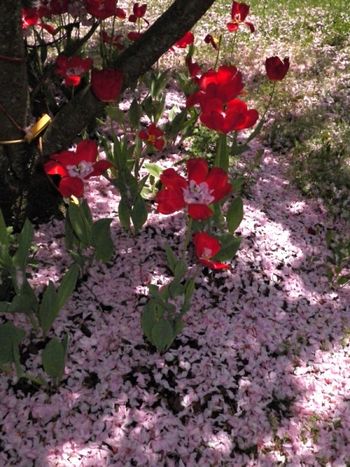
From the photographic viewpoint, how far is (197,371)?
327 cm

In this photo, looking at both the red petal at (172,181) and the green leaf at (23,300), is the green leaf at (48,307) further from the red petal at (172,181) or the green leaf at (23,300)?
the red petal at (172,181)

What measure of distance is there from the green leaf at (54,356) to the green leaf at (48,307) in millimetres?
210

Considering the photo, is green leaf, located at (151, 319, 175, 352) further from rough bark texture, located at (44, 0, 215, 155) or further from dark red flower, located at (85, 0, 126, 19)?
dark red flower, located at (85, 0, 126, 19)

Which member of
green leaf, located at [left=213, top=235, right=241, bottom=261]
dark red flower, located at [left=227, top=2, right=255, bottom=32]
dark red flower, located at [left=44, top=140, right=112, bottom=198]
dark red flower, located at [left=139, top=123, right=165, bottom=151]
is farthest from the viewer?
dark red flower, located at [left=227, top=2, right=255, bottom=32]

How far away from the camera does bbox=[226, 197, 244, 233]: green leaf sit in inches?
139

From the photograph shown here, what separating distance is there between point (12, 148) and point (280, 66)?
6.12ft

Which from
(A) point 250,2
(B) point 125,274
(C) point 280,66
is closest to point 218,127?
(C) point 280,66

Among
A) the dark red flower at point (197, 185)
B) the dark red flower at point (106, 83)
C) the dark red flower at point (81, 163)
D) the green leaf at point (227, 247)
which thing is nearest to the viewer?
the dark red flower at point (197, 185)

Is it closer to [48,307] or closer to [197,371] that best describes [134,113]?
[48,307]

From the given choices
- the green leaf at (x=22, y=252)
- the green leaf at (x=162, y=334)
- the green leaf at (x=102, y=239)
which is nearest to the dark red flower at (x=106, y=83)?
the green leaf at (x=102, y=239)

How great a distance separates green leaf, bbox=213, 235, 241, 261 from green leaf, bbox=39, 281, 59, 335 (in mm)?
1008

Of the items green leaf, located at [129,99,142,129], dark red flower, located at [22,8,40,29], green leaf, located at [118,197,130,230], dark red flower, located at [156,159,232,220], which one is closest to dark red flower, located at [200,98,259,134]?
dark red flower, located at [156,159,232,220]

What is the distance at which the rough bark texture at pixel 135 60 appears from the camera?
11.3ft

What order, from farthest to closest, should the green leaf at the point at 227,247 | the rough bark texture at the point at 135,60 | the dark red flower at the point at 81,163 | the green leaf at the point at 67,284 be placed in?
the rough bark texture at the point at 135,60, the green leaf at the point at 227,247, the green leaf at the point at 67,284, the dark red flower at the point at 81,163
